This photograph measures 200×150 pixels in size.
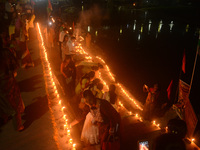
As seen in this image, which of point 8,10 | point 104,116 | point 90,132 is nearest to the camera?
point 104,116

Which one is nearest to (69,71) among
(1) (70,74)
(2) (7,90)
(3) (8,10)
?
(1) (70,74)

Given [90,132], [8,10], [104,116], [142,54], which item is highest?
[8,10]

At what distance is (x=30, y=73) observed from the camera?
8656 mm

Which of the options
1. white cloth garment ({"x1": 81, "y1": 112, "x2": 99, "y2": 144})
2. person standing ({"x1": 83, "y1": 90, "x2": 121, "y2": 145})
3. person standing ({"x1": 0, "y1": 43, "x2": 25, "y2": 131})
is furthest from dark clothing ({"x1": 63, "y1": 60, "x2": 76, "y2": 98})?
person standing ({"x1": 83, "y1": 90, "x2": 121, "y2": 145})

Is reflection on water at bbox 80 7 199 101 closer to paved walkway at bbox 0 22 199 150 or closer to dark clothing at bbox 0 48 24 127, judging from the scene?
paved walkway at bbox 0 22 199 150

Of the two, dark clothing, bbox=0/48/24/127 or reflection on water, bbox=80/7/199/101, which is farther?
reflection on water, bbox=80/7/199/101

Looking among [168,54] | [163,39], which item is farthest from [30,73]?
[163,39]

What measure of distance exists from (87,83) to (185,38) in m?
22.8

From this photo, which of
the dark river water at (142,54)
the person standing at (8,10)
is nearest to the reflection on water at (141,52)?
the dark river water at (142,54)

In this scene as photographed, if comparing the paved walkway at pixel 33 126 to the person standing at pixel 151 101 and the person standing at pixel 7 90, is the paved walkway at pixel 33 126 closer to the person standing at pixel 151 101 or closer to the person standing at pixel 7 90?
the person standing at pixel 7 90

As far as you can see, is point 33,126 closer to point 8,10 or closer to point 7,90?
point 7,90

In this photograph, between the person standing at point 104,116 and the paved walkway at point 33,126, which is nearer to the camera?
the person standing at point 104,116

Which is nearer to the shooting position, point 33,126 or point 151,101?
point 33,126

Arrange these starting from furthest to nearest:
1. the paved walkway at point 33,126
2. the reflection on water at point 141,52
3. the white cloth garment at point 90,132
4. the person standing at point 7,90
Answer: the reflection on water at point 141,52
the paved walkway at point 33,126
the person standing at point 7,90
the white cloth garment at point 90,132
